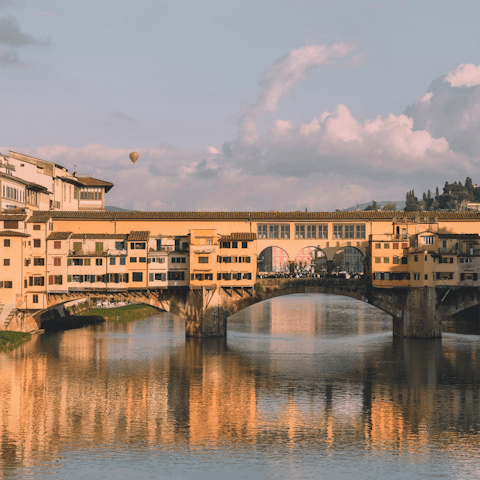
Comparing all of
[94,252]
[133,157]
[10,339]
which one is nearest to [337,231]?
[94,252]

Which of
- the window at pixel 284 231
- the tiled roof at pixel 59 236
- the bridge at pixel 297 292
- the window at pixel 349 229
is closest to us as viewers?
the tiled roof at pixel 59 236

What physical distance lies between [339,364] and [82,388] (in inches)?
1137

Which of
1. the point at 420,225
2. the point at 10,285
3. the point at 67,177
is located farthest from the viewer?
the point at 67,177

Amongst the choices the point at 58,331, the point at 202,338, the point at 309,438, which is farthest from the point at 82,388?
the point at 58,331

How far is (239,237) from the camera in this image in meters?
99.9

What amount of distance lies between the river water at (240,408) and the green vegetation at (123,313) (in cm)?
2439

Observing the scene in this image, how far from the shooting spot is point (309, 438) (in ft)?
169

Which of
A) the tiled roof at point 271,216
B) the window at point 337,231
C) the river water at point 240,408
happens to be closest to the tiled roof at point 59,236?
the tiled roof at point 271,216

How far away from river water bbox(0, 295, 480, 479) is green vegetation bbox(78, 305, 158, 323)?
2439 cm

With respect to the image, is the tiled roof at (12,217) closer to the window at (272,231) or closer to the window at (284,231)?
the window at (272,231)

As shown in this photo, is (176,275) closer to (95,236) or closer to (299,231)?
(95,236)

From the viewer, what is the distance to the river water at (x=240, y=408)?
45906 millimetres

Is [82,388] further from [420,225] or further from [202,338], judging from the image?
[420,225]

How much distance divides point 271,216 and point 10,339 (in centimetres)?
3861
